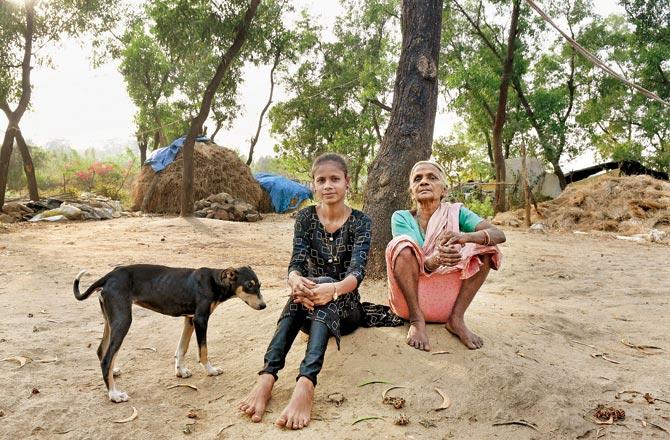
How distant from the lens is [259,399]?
2492 mm

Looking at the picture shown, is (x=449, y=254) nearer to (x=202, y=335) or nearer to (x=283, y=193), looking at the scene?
(x=202, y=335)

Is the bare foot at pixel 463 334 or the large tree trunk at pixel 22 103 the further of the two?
the large tree trunk at pixel 22 103

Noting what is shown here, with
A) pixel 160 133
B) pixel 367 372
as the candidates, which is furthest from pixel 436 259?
pixel 160 133

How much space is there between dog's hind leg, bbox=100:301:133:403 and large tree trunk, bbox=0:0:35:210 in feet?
41.3

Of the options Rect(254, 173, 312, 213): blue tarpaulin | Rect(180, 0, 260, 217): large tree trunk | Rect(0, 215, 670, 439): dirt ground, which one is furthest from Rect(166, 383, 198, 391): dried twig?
Rect(254, 173, 312, 213): blue tarpaulin

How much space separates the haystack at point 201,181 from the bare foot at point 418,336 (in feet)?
43.1

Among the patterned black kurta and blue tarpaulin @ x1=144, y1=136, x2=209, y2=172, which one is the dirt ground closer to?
the patterned black kurta

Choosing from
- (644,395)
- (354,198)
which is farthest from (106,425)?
(354,198)

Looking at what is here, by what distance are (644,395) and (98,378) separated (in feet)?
10.6

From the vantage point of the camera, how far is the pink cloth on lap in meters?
3.06

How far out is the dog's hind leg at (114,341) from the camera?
267 cm

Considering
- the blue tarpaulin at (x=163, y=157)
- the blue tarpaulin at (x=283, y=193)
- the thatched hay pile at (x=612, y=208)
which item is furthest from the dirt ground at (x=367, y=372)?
the blue tarpaulin at (x=283, y=193)

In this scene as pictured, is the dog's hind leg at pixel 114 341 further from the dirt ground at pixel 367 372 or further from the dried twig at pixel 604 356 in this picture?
the dried twig at pixel 604 356

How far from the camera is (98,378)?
9.96 ft
